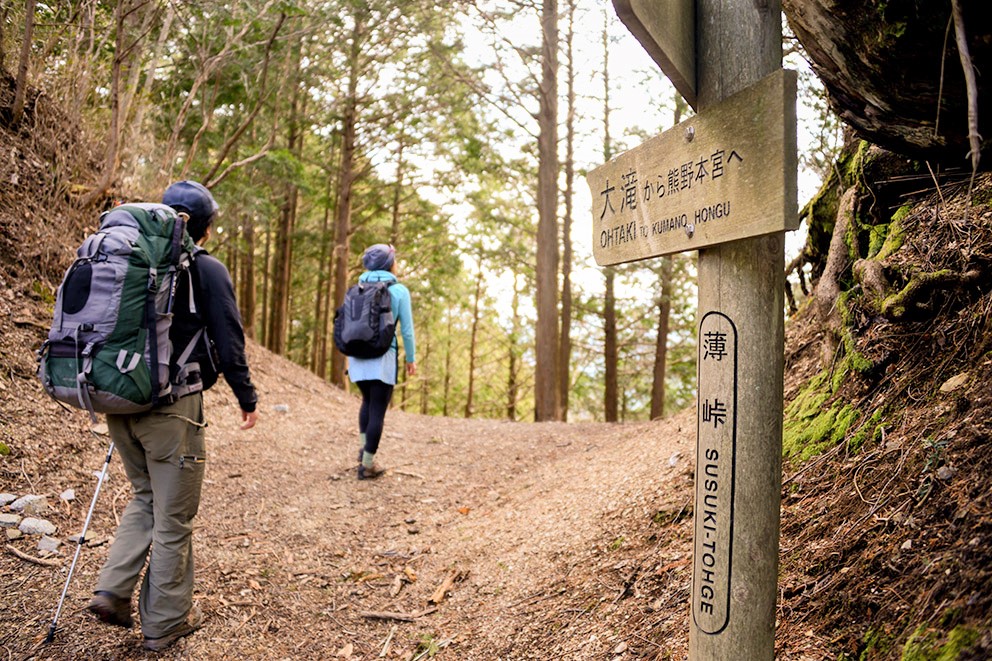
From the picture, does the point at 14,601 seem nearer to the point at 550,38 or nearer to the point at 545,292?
the point at 545,292

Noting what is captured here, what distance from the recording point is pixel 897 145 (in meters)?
2.64

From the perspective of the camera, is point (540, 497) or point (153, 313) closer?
point (153, 313)

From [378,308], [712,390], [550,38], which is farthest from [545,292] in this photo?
[712,390]

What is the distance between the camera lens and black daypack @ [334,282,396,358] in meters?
6.24

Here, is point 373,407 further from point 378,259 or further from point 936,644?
point 936,644

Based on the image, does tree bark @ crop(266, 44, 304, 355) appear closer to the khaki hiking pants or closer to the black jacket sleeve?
the black jacket sleeve

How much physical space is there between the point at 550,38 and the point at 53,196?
824cm

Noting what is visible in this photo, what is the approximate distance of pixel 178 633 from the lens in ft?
11.6

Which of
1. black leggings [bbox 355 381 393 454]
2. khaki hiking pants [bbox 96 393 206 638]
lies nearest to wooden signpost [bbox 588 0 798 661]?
khaki hiking pants [bbox 96 393 206 638]

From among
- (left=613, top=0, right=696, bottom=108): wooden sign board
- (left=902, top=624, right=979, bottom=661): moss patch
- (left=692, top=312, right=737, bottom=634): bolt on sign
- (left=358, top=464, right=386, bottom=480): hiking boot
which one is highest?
(left=613, top=0, right=696, bottom=108): wooden sign board

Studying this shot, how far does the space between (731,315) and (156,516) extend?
3074 millimetres

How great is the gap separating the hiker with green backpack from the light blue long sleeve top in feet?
8.17

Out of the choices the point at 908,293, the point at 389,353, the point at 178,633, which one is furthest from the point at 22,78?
the point at 908,293

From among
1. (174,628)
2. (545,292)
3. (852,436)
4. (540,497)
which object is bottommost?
(174,628)
